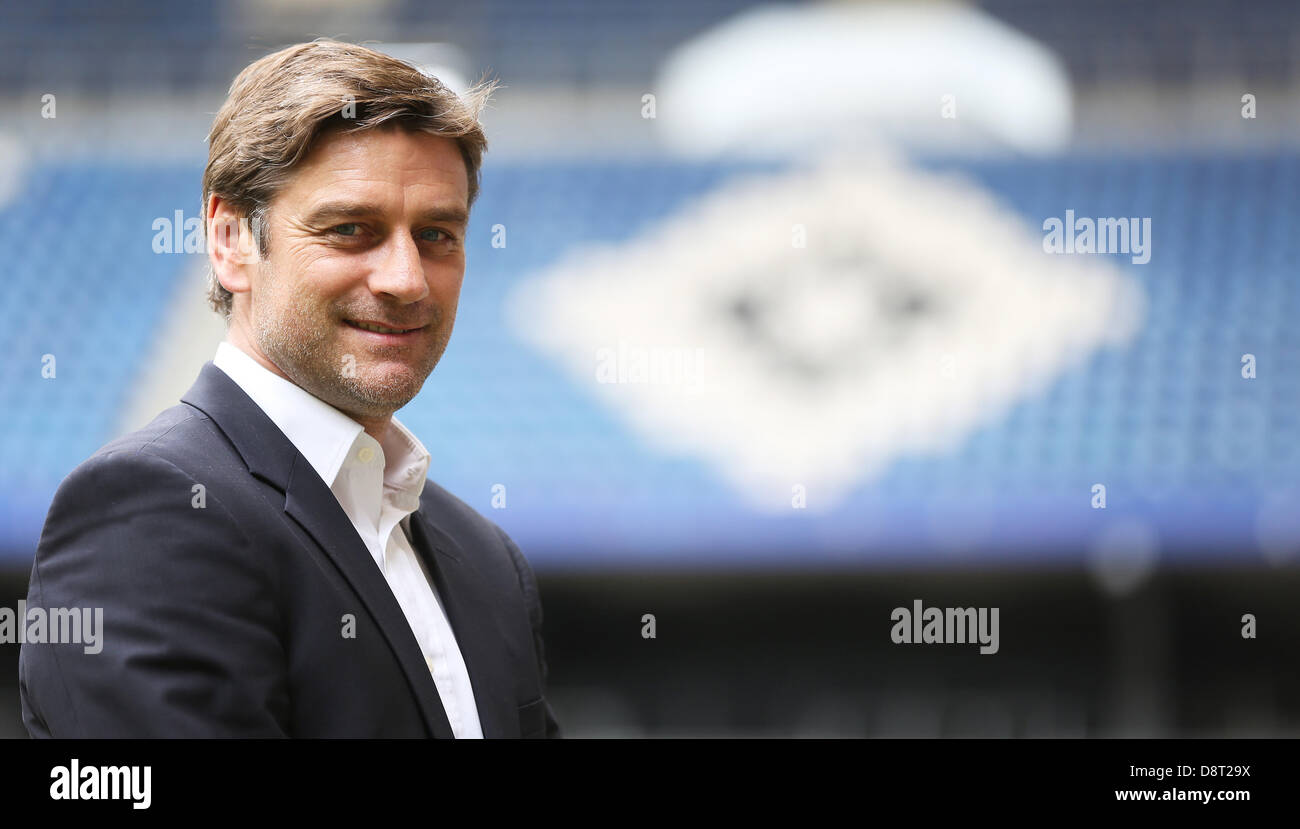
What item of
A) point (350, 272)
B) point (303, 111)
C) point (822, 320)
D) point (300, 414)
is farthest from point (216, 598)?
point (822, 320)

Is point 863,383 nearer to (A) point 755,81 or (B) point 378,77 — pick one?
(A) point 755,81

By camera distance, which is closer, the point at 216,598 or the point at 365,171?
the point at 216,598

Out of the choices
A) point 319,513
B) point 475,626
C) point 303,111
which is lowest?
point 475,626

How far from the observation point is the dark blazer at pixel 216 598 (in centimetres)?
84

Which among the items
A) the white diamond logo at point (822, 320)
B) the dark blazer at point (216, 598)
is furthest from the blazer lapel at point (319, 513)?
the white diamond logo at point (822, 320)

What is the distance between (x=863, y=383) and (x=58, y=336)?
4070 mm

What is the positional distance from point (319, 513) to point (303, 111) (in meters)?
0.41

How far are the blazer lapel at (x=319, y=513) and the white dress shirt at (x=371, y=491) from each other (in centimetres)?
2

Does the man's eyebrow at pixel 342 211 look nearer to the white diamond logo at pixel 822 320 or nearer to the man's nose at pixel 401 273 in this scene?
the man's nose at pixel 401 273

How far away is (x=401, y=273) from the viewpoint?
1.05 metres

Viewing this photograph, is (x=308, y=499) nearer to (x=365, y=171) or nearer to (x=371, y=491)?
(x=371, y=491)

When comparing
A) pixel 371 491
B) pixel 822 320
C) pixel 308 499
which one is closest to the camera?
pixel 308 499

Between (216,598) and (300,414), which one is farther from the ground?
(300,414)

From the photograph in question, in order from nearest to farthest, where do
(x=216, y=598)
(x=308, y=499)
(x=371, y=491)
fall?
(x=216, y=598) < (x=308, y=499) < (x=371, y=491)
